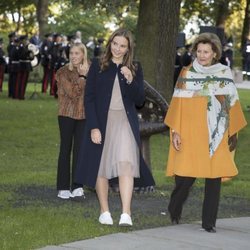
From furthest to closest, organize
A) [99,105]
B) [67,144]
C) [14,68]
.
Result: [14,68] → [67,144] → [99,105]

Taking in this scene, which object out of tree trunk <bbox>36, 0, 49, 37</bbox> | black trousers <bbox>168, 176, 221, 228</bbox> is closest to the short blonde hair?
black trousers <bbox>168, 176, 221, 228</bbox>

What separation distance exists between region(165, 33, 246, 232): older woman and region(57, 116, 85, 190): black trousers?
215 cm

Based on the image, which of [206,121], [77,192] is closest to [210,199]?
[206,121]

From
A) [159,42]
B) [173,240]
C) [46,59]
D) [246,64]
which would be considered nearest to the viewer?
[173,240]

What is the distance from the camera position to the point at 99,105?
9172 millimetres

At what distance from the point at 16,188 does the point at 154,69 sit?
341 inches

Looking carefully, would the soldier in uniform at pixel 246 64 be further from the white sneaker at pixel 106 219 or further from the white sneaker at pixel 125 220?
the white sneaker at pixel 125 220

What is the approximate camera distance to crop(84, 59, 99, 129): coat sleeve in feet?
29.8

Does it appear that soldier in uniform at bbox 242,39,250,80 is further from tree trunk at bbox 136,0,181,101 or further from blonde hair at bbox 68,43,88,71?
blonde hair at bbox 68,43,88,71

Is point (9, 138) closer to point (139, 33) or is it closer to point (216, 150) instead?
point (139, 33)

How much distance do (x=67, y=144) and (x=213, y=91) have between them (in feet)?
8.57

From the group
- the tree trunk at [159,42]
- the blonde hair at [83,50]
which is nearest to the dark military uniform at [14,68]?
the tree trunk at [159,42]

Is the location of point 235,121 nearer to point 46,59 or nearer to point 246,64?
point 46,59

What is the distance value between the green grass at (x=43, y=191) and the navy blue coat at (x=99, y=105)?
0.52 meters
